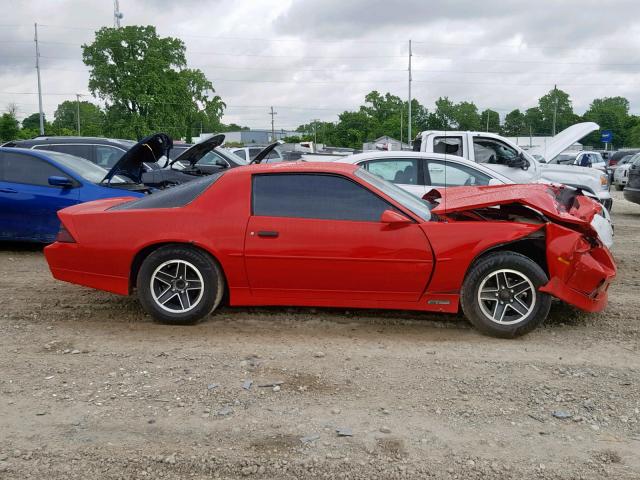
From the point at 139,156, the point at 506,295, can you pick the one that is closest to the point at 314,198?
the point at 506,295

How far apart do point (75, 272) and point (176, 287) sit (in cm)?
93

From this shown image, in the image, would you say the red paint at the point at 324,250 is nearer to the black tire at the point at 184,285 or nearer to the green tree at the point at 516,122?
the black tire at the point at 184,285

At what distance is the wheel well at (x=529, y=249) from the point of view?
4.91 metres

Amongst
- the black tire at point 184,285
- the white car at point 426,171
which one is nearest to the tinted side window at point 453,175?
the white car at point 426,171

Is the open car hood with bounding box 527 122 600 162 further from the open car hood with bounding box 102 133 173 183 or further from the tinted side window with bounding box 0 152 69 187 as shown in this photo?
the tinted side window with bounding box 0 152 69 187

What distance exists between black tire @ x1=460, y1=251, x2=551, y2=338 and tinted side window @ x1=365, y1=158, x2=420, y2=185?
3.31 meters

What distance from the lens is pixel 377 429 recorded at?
11.3 ft

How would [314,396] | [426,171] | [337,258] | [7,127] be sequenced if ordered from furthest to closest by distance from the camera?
1. [7,127]
2. [426,171]
3. [337,258]
4. [314,396]

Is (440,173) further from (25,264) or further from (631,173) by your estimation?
(631,173)

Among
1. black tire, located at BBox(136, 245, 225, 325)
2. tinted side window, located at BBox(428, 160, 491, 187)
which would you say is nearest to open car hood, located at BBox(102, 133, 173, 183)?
black tire, located at BBox(136, 245, 225, 325)

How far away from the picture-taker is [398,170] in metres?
8.11

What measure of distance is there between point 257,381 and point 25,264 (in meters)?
4.88

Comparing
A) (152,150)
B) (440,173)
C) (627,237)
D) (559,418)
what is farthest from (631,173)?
(559,418)

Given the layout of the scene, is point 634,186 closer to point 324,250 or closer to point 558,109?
point 324,250
